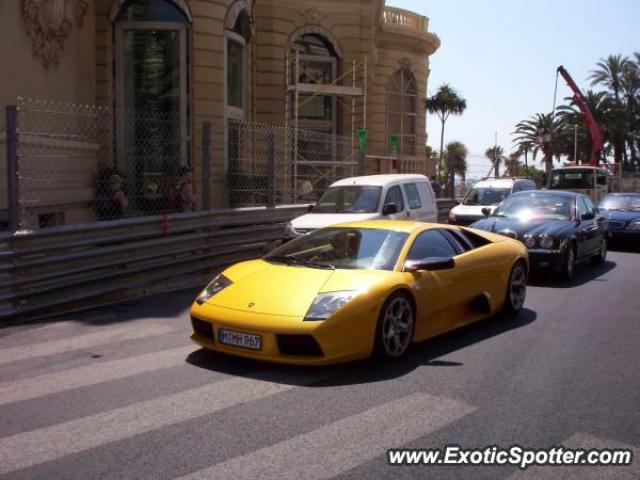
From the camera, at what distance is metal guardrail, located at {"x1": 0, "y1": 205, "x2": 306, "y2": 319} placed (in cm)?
799

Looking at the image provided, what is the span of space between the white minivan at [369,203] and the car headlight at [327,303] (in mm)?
6108

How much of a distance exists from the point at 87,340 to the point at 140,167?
10126 millimetres

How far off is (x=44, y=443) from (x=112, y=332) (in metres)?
3.23

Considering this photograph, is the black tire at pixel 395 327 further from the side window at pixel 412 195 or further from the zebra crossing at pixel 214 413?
the side window at pixel 412 195

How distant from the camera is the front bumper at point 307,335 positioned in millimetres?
5777

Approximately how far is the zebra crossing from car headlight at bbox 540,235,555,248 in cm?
630

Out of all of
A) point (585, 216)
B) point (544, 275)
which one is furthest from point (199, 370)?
point (585, 216)

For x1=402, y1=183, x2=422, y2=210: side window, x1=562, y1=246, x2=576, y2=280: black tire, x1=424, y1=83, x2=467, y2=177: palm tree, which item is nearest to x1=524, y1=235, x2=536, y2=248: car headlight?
x1=562, y1=246, x2=576, y2=280: black tire

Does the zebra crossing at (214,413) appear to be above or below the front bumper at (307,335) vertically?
below

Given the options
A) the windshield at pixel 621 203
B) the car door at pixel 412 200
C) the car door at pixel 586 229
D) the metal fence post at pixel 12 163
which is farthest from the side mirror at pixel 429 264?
the windshield at pixel 621 203

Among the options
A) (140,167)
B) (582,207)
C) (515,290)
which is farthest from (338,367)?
(140,167)

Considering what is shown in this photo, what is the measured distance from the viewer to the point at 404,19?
31531 mm

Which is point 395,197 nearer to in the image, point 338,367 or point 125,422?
point 338,367

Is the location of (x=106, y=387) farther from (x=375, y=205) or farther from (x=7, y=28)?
(x=7, y=28)
